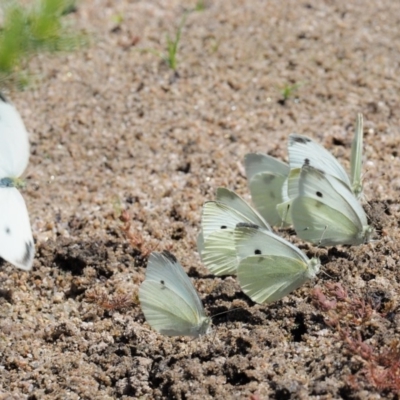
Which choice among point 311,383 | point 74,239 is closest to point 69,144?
point 74,239

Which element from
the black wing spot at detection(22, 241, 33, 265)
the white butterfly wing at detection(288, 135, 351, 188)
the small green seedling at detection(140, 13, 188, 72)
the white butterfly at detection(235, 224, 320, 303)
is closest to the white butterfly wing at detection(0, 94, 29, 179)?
the black wing spot at detection(22, 241, 33, 265)

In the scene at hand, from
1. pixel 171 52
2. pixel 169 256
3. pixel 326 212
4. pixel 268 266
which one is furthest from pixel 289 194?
pixel 171 52

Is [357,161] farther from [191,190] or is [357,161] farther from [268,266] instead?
[191,190]

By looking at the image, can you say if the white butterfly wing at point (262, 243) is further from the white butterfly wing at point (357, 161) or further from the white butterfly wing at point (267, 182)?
the white butterfly wing at point (357, 161)

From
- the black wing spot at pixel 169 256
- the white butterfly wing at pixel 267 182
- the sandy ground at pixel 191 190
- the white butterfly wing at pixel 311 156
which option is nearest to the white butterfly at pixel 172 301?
the black wing spot at pixel 169 256

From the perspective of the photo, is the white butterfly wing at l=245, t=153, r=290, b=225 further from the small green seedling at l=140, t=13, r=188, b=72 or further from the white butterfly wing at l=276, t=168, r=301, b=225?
the small green seedling at l=140, t=13, r=188, b=72

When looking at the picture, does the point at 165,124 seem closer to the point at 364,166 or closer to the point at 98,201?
the point at 98,201
